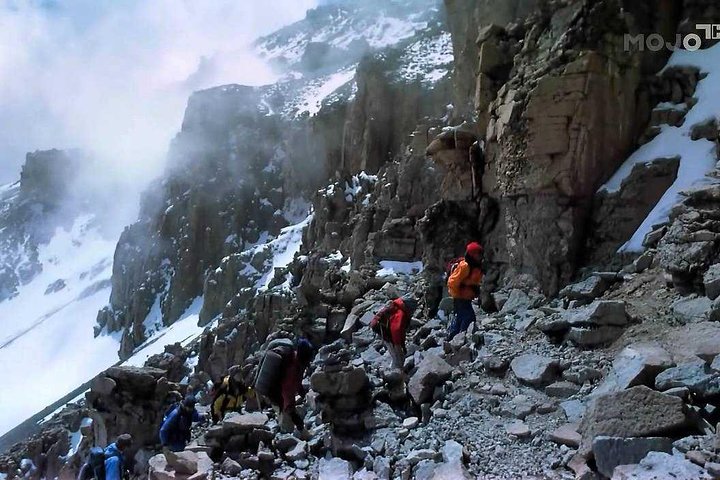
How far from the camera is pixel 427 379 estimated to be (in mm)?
9625

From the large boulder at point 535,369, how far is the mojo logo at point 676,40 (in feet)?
28.8

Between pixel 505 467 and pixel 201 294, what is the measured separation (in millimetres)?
99204

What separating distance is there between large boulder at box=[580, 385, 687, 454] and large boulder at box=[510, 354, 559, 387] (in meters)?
2.28

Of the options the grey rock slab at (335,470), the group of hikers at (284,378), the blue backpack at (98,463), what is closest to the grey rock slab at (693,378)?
the grey rock slab at (335,470)

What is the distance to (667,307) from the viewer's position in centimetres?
970

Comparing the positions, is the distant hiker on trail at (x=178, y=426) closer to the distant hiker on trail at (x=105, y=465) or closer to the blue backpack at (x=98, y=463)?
the distant hiker on trail at (x=105, y=465)

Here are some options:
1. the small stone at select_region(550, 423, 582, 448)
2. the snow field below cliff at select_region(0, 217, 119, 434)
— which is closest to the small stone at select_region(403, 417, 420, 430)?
the small stone at select_region(550, 423, 582, 448)

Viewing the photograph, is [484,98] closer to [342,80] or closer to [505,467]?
[505,467]

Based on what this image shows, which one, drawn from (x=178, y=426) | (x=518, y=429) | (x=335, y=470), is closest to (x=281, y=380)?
(x=335, y=470)

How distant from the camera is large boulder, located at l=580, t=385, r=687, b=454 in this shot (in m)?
5.98

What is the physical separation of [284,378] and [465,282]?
14.4 feet

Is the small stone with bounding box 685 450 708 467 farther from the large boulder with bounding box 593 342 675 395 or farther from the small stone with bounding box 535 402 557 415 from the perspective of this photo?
the small stone with bounding box 535 402 557 415

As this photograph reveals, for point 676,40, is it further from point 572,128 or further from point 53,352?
point 53,352

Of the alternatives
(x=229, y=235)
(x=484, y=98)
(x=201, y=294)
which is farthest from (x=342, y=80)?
(x=484, y=98)
